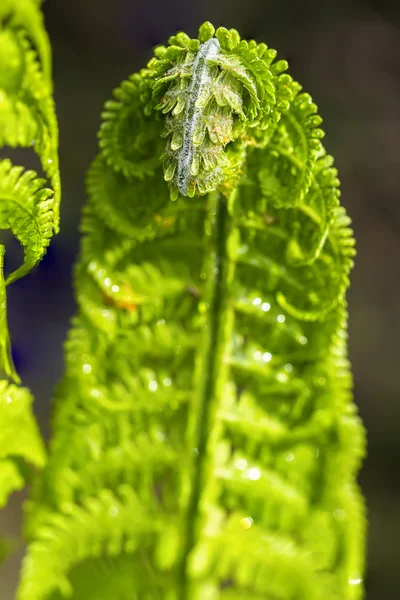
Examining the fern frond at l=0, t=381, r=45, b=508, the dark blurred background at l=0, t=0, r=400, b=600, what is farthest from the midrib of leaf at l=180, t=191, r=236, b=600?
the dark blurred background at l=0, t=0, r=400, b=600

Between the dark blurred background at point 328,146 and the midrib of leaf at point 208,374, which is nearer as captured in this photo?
the midrib of leaf at point 208,374

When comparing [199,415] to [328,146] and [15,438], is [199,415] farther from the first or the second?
[328,146]

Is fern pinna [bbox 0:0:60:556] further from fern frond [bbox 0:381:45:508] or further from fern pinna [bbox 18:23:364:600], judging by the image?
fern pinna [bbox 18:23:364:600]

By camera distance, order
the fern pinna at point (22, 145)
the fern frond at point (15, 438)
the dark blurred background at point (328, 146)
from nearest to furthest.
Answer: the fern pinna at point (22, 145), the fern frond at point (15, 438), the dark blurred background at point (328, 146)

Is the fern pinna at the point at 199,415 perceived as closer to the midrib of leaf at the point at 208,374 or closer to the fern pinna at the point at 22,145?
the midrib of leaf at the point at 208,374

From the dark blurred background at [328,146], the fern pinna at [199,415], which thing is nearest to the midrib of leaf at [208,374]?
the fern pinna at [199,415]

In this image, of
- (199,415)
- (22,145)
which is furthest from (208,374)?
(22,145)
